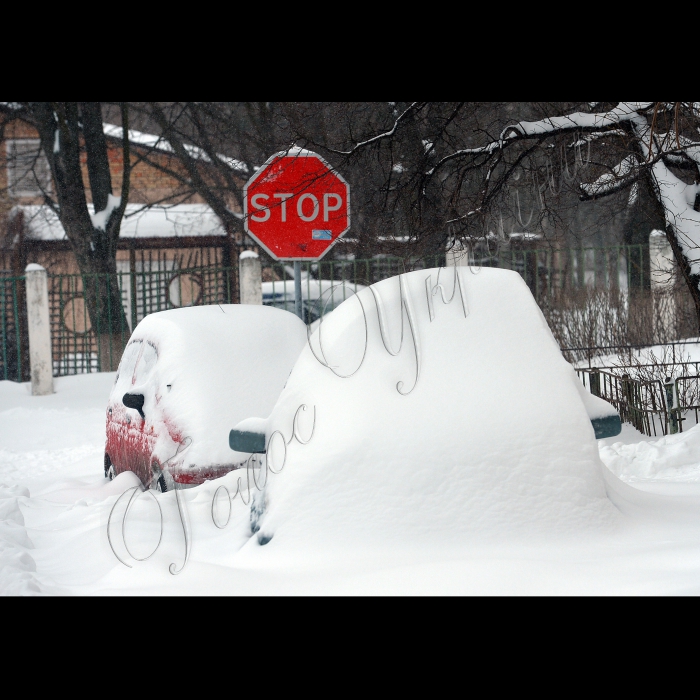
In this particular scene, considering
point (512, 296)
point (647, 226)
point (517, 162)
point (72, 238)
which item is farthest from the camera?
point (647, 226)

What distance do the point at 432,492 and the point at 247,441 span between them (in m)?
0.96

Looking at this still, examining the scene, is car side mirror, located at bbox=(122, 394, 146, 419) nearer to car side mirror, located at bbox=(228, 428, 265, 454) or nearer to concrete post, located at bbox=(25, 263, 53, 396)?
car side mirror, located at bbox=(228, 428, 265, 454)

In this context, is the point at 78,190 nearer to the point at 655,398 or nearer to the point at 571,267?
the point at 571,267

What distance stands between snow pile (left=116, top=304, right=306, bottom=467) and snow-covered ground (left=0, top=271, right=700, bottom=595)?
1.98 m

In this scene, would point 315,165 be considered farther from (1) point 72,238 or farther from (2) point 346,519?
(1) point 72,238

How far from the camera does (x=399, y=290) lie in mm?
3791

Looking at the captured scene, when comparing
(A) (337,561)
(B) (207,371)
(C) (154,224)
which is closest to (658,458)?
(B) (207,371)

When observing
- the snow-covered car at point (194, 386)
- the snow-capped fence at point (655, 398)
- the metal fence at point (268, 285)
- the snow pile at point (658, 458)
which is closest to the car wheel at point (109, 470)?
the snow-covered car at point (194, 386)

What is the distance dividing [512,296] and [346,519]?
4.11 feet

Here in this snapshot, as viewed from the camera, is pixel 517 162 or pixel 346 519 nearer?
pixel 346 519

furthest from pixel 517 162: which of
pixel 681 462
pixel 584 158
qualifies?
pixel 681 462

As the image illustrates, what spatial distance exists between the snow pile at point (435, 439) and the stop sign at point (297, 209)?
14.0 ft

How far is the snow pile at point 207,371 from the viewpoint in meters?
5.91

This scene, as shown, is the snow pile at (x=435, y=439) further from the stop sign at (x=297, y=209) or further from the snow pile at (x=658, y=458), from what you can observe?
the stop sign at (x=297, y=209)
